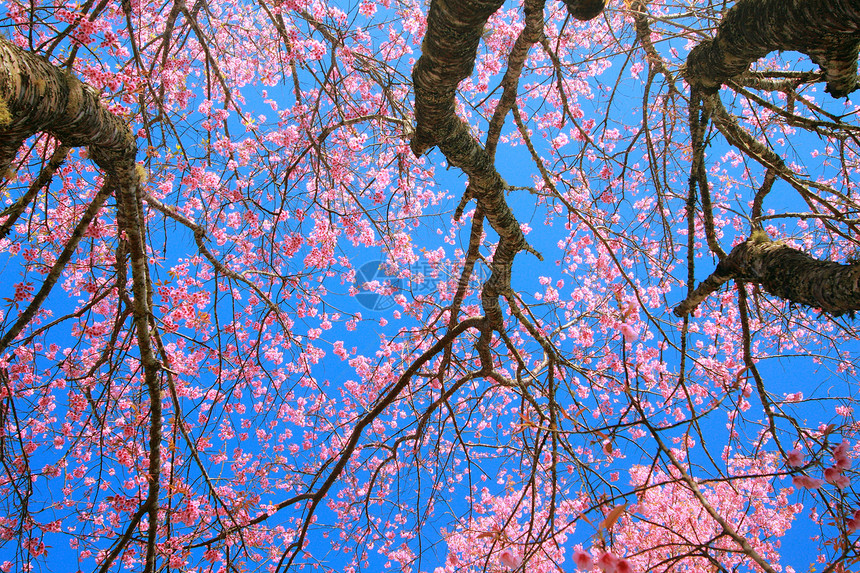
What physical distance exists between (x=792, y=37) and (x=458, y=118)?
121 centimetres

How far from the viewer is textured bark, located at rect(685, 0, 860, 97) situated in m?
1.31

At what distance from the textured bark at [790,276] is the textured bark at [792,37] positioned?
67cm

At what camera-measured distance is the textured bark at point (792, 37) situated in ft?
4.28

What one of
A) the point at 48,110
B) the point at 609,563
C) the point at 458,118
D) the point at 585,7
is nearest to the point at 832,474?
the point at 609,563

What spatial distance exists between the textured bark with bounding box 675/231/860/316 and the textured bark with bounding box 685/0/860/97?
26.5 inches

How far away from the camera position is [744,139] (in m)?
2.40

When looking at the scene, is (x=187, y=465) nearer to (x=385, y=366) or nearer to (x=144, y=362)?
(x=144, y=362)

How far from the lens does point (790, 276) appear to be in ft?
5.39

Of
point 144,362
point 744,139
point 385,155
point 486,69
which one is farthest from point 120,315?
point 486,69

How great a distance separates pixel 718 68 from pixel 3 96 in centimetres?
252

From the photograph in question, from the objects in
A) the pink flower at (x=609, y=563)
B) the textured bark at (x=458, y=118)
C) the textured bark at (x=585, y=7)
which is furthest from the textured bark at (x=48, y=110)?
the pink flower at (x=609, y=563)

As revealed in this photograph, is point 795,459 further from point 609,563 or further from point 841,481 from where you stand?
point 609,563

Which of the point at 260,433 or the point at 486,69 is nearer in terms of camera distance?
the point at 486,69

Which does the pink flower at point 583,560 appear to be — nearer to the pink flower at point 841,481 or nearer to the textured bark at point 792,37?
the pink flower at point 841,481
